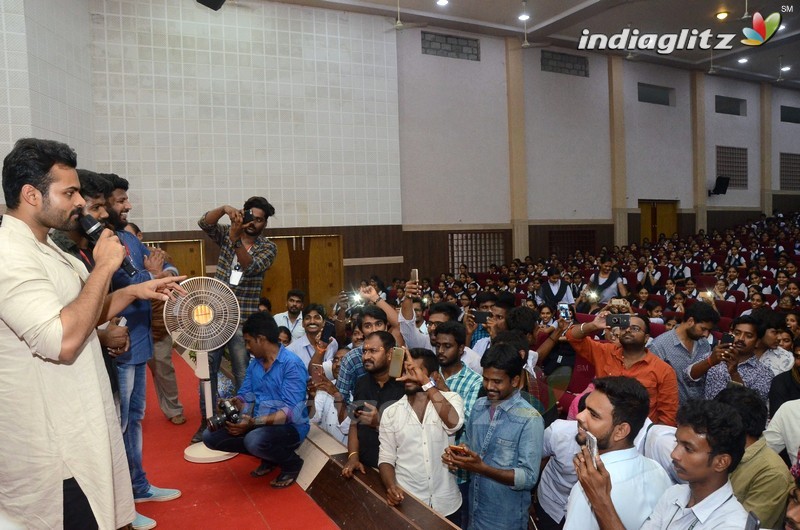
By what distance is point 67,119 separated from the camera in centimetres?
798

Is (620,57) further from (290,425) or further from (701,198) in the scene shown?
(290,425)

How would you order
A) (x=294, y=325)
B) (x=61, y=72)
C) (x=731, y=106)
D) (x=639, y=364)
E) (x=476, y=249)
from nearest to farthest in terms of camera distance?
(x=639, y=364), (x=294, y=325), (x=61, y=72), (x=476, y=249), (x=731, y=106)

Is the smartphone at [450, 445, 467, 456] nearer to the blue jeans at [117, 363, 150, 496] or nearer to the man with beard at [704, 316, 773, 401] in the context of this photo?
the blue jeans at [117, 363, 150, 496]

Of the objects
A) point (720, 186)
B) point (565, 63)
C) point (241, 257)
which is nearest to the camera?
point (241, 257)

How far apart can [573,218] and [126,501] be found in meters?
13.2

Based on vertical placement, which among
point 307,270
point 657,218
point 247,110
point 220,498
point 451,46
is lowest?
point 220,498

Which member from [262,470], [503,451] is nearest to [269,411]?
[262,470]

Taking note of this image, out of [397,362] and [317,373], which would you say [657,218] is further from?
[397,362]

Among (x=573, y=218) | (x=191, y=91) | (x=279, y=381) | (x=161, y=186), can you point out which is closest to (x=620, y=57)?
(x=573, y=218)

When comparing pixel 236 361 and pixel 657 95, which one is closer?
pixel 236 361

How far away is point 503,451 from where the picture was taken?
8.20 feet

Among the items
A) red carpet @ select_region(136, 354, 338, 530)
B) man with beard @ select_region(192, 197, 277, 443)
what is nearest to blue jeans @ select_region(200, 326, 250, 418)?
man with beard @ select_region(192, 197, 277, 443)

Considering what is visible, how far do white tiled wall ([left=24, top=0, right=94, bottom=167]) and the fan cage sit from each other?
5417mm

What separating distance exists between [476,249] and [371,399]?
382 inches
